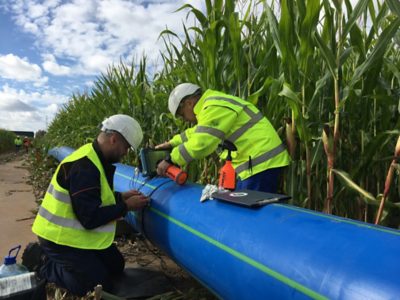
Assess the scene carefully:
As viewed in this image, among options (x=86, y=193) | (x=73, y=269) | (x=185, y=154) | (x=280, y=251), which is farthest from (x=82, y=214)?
(x=280, y=251)

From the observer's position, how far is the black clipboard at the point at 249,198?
175 centimetres

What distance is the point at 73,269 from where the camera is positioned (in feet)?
7.45

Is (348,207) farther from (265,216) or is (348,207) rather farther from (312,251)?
(312,251)

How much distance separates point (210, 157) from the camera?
321 centimetres

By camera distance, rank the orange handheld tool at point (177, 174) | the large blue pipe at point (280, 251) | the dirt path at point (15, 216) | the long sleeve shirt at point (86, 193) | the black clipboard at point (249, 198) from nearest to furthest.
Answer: the large blue pipe at point (280, 251)
the black clipboard at point (249, 198)
the long sleeve shirt at point (86, 193)
the orange handheld tool at point (177, 174)
the dirt path at point (15, 216)

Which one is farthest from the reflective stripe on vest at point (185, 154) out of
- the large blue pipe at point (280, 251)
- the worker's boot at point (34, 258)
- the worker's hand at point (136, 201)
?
the worker's boot at point (34, 258)

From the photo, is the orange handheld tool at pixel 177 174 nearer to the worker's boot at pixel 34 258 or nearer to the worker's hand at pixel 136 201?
the worker's hand at pixel 136 201

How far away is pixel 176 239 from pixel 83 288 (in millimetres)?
670

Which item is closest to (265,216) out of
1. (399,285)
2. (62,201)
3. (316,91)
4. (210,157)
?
(399,285)

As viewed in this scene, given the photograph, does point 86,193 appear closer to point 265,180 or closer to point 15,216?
point 265,180

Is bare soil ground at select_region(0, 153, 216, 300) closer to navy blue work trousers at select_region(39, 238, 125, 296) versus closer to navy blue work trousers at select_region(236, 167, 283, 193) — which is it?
navy blue work trousers at select_region(39, 238, 125, 296)

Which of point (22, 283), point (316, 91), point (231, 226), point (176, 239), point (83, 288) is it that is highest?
point (316, 91)

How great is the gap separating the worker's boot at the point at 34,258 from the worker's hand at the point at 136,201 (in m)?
0.64

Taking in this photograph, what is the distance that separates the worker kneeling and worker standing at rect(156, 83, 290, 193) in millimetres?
413
